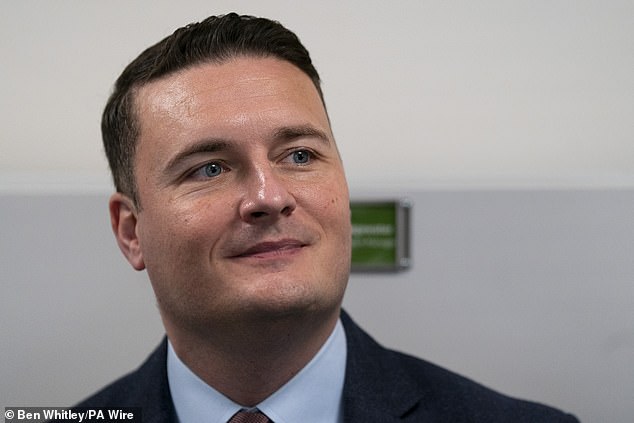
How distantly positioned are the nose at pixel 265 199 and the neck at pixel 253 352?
138 millimetres

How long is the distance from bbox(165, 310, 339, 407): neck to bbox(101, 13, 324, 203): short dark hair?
242 mm

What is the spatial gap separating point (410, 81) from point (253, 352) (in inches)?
26.9

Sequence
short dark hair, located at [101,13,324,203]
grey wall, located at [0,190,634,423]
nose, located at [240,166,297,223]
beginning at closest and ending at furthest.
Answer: nose, located at [240,166,297,223] < short dark hair, located at [101,13,324,203] < grey wall, located at [0,190,634,423]

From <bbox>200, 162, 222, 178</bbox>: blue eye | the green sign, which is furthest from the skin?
the green sign

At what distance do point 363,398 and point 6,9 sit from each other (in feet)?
3.52

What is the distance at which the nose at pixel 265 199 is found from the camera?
0.87m

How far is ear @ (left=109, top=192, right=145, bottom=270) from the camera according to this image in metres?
1.08

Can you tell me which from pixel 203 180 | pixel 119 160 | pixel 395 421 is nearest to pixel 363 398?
pixel 395 421

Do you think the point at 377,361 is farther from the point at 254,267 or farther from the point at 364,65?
the point at 364,65

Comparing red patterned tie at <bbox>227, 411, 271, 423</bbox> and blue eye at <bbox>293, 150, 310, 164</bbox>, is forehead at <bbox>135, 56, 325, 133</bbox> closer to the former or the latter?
blue eye at <bbox>293, 150, 310, 164</bbox>

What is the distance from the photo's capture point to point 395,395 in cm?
106

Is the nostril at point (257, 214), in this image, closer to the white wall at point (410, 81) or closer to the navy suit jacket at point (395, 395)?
the navy suit jacket at point (395, 395)

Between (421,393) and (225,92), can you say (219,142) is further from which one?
(421,393)

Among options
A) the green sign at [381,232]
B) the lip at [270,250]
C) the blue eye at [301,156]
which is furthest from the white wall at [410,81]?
→ the lip at [270,250]
